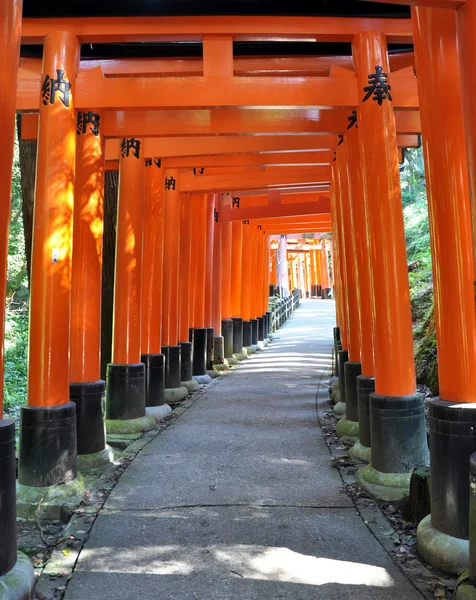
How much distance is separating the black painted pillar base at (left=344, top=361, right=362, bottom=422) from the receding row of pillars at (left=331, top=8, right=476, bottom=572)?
0.01 metres

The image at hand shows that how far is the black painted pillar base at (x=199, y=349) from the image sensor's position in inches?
449

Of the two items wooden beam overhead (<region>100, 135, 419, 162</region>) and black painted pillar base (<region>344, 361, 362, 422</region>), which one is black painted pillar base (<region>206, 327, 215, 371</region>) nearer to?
wooden beam overhead (<region>100, 135, 419, 162</region>)

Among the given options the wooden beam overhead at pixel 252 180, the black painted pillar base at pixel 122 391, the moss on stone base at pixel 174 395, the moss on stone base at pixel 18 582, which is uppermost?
the wooden beam overhead at pixel 252 180

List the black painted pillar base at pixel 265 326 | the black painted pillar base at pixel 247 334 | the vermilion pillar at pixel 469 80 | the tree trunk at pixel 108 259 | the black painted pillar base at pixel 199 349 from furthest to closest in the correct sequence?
1. the black painted pillar base at pixel 265 326
2. the black painted pillar base at pixel 247 334
3. the black painted pillar base at pixel 199 349
4. the tree trunk at pixel 108 259
5. the vermilion pillar at pixel 469 80

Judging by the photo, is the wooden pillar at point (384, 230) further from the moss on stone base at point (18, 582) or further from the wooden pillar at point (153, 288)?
the wooden pillar at point (153, 288)

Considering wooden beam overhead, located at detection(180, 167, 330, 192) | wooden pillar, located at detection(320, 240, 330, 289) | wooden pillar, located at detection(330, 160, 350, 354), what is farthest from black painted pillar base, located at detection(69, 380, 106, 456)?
wooden pillar, located at detection(320, 240, 330, 289)

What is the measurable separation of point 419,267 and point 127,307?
380 inches

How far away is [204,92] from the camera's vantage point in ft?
16.6

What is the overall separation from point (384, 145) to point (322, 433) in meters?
3.46

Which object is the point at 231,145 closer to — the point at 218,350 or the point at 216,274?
the point at 216,274

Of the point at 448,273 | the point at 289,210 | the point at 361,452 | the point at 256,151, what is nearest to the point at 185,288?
the point at 289,210

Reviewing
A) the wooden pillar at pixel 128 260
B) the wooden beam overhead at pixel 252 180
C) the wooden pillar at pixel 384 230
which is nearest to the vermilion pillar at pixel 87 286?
the wooden pillar at pixel 128 260

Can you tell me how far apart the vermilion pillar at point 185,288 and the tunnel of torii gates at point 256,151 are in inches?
120

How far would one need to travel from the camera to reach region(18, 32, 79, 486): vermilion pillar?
4.58 metres
